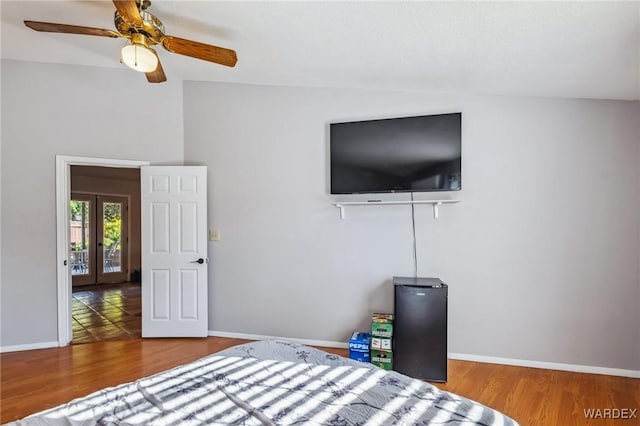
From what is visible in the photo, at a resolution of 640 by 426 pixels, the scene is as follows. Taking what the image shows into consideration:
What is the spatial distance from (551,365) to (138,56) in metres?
4.04

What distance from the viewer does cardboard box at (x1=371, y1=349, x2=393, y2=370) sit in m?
2.79

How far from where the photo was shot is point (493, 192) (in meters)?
3.00

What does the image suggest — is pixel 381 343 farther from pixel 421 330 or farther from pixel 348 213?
pixel 348 213

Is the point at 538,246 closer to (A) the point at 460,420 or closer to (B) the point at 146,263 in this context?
(A) the point at 460,420

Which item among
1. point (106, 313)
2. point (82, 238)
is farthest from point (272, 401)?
point (82, 238)

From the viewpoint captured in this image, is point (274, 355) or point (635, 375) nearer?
point (274, 355)

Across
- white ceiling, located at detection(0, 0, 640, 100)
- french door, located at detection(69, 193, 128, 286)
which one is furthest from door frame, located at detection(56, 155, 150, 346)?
french door, located at detection(69, 193, 128, 286)

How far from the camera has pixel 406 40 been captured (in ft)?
7.51

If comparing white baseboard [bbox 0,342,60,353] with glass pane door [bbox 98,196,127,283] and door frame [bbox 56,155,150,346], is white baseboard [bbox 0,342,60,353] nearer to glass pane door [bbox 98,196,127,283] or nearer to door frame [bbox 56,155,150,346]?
door frame [bbox 56,155,150,346]

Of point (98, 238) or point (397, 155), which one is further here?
point (98, 238)

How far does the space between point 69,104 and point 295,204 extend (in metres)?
2.64

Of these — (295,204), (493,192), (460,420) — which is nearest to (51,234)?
(295,204)

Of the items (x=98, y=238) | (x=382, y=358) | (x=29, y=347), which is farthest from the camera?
(x=98, y=238)

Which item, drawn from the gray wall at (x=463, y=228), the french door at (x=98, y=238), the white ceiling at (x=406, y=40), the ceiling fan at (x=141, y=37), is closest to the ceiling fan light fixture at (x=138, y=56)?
the ceiling fan at (x=141, y=37)
